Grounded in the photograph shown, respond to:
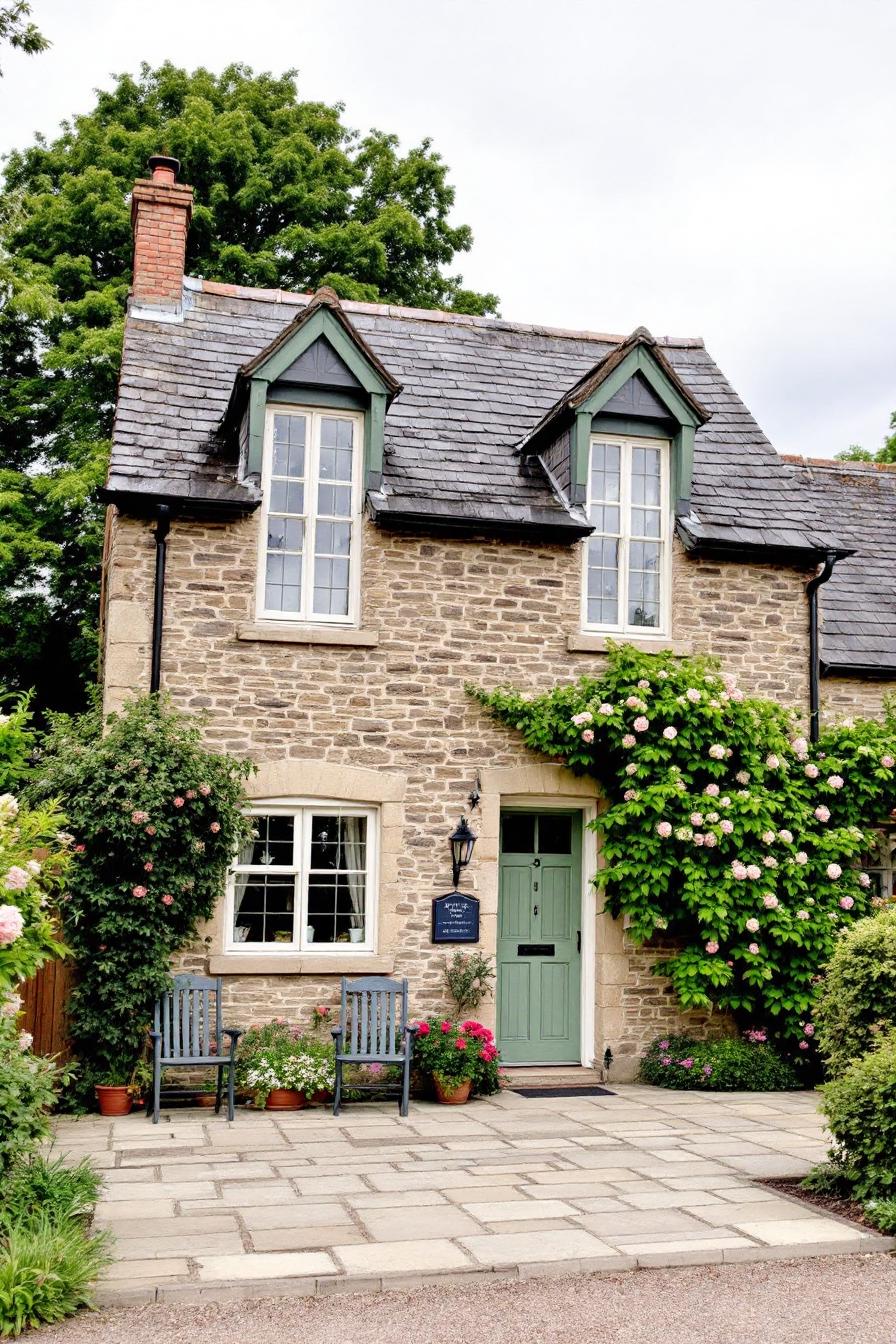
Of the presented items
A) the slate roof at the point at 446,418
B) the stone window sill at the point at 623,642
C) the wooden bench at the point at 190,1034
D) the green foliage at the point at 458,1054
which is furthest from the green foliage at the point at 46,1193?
the stone window sill at the point at 623,642

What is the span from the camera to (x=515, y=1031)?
500 inches

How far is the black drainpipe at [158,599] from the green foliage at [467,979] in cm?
375

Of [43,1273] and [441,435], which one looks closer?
[43,1273]

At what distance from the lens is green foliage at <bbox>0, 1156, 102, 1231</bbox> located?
6.14m

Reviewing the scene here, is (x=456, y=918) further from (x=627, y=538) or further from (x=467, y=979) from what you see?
(x=627, y=538)

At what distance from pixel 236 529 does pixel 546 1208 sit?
6848 millimetres

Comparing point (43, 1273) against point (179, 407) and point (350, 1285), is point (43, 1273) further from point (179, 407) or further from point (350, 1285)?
point (179, 407)

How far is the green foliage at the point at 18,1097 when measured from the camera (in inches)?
242

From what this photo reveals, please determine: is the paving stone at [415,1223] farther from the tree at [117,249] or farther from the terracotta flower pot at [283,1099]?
the tree at [117,249]

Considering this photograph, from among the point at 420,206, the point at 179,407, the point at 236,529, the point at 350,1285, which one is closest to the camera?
the point at 350,1285

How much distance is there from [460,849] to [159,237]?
742 centimetres

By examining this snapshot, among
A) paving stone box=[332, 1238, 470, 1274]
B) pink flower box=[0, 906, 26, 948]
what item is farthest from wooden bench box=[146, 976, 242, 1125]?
pink flower box=[0, 906, 26, 948]

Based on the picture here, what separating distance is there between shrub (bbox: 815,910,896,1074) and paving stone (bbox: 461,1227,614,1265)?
7.12 feet

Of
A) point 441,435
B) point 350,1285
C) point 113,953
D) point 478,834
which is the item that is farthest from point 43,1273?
point 441,435
